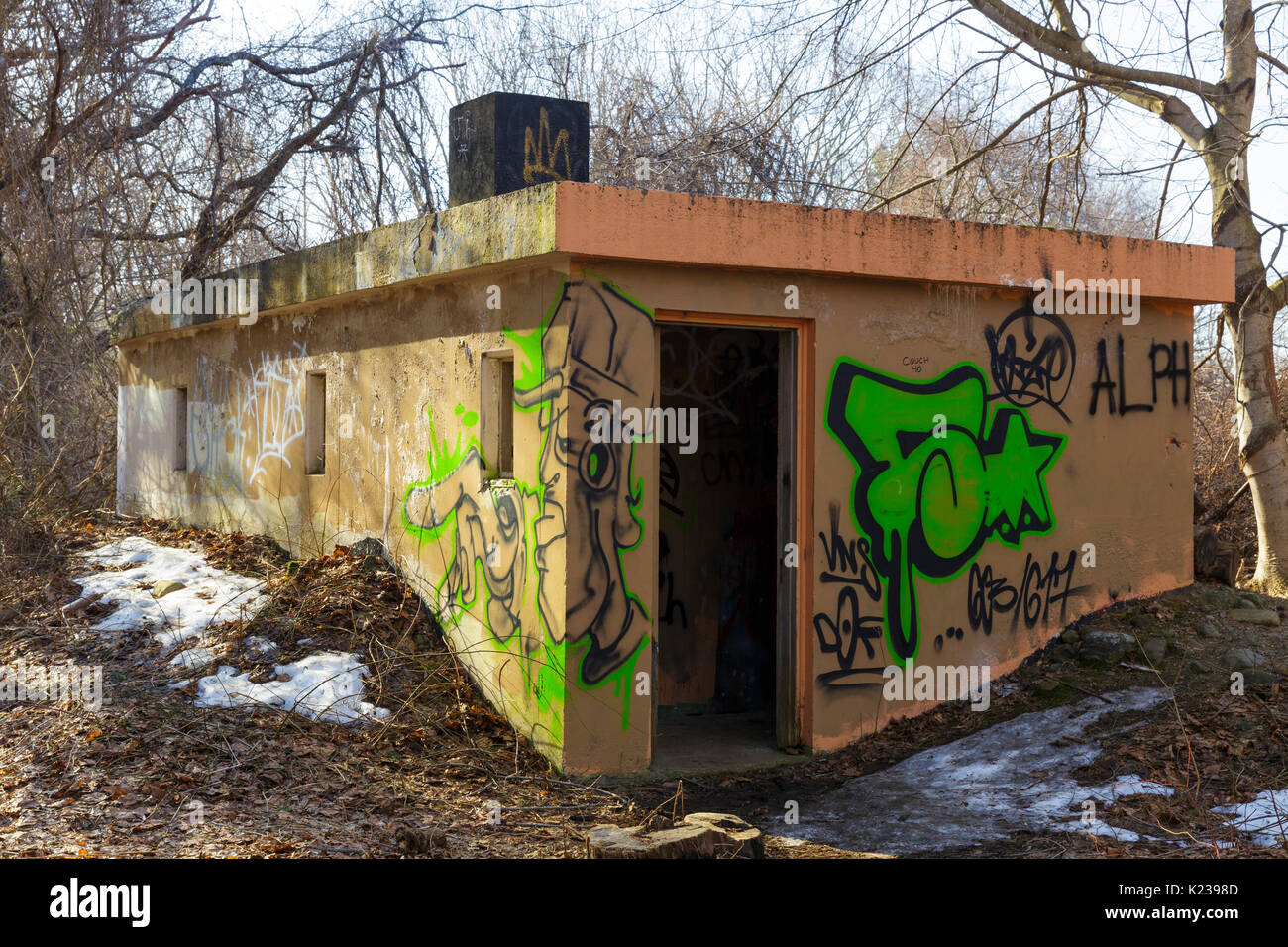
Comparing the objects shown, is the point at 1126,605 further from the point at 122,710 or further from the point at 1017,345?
the point at 122,710

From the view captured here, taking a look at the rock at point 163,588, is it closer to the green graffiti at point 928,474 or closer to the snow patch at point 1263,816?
the green graffiti at point 928,474

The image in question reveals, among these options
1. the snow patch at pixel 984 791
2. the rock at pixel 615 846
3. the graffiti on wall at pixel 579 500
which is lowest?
the snow patch at pixel 984 791

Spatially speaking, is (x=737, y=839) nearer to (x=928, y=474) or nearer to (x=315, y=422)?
(x=928, y=474)

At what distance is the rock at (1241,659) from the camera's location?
7031 millimetres

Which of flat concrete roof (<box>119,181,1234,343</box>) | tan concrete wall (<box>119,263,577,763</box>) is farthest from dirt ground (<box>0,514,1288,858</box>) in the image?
flat concrete roof (<box>119,181,1234,343</box>)

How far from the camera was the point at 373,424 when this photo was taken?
7738 millimetres

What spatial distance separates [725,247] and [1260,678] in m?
4.01

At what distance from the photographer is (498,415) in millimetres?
6707

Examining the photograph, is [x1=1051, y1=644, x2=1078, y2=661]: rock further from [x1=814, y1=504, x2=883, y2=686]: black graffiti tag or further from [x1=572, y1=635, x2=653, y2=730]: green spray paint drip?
[x1=572, y1=635, x2=653, y2=730]: green spray paint drip

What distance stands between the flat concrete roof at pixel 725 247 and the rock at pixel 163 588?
2.12 metres

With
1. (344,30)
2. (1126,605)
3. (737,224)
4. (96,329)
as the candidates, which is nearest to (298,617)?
(737,224)

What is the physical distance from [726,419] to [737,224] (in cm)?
213

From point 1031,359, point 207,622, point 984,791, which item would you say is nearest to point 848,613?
point 984,791

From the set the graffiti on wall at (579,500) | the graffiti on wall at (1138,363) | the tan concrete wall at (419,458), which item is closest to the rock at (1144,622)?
the graffiti on wall at (1138,363)
